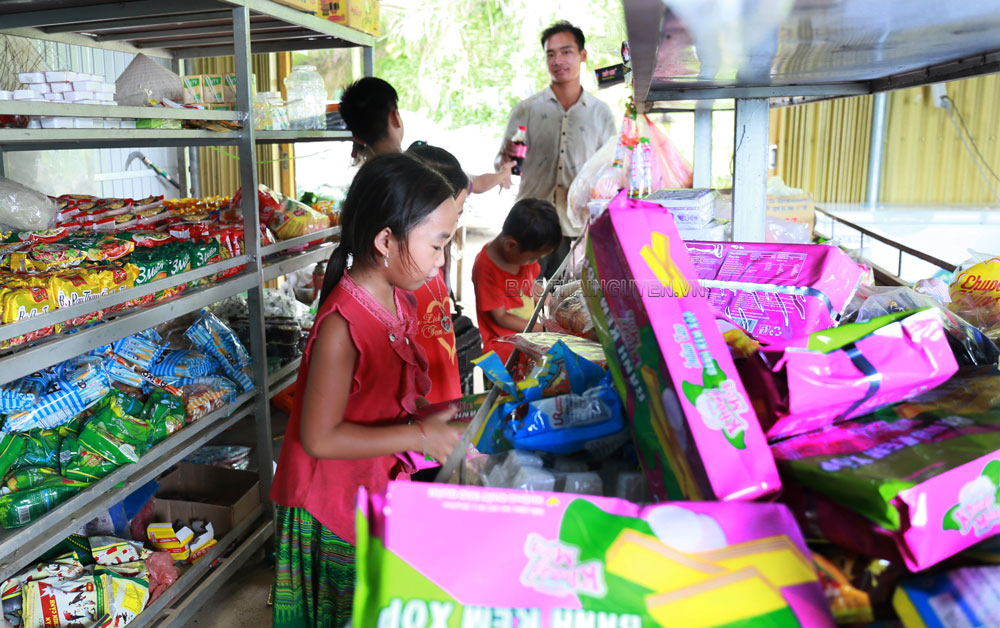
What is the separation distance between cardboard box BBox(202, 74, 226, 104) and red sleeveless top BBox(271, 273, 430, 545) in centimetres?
135

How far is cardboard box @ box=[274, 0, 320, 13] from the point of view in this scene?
2.44m

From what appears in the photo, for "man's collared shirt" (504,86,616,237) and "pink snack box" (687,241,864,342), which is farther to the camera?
"man's collared shirt" (504,86,616,237)

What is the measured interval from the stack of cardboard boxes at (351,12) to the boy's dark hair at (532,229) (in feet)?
3.24

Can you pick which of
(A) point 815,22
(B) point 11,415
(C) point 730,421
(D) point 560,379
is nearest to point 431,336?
(B) point 11,415

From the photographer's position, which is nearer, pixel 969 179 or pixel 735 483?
pixel 735 483

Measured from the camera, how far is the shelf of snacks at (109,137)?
161 cm

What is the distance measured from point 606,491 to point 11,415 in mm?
1657

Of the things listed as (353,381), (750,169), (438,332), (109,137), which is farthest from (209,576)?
(750,169)

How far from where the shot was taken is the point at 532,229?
2.71 metres

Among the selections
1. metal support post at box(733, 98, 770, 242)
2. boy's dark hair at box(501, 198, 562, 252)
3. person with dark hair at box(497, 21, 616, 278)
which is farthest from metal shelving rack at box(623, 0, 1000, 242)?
person with dark hair at box(497, 21, 616, 278)

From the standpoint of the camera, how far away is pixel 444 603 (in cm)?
49

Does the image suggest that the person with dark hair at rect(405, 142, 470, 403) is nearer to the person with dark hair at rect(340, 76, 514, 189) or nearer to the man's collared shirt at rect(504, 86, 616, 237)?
the person with dark hair at rect(340, 76, 514, 189)

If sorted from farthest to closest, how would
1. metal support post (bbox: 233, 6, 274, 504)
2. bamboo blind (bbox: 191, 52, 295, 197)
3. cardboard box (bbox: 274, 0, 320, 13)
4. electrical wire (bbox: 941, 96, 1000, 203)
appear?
electrical wire (bbox: 941, 96, 1000, 203) < bamboo blind (bbox: 191, 52, 295, 197) < cardboard box (bbox: 274, 0, 320, 13) < metal support post (bbox: 233, 6, 274, 504)

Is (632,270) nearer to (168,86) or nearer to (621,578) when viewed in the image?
(621,578)
